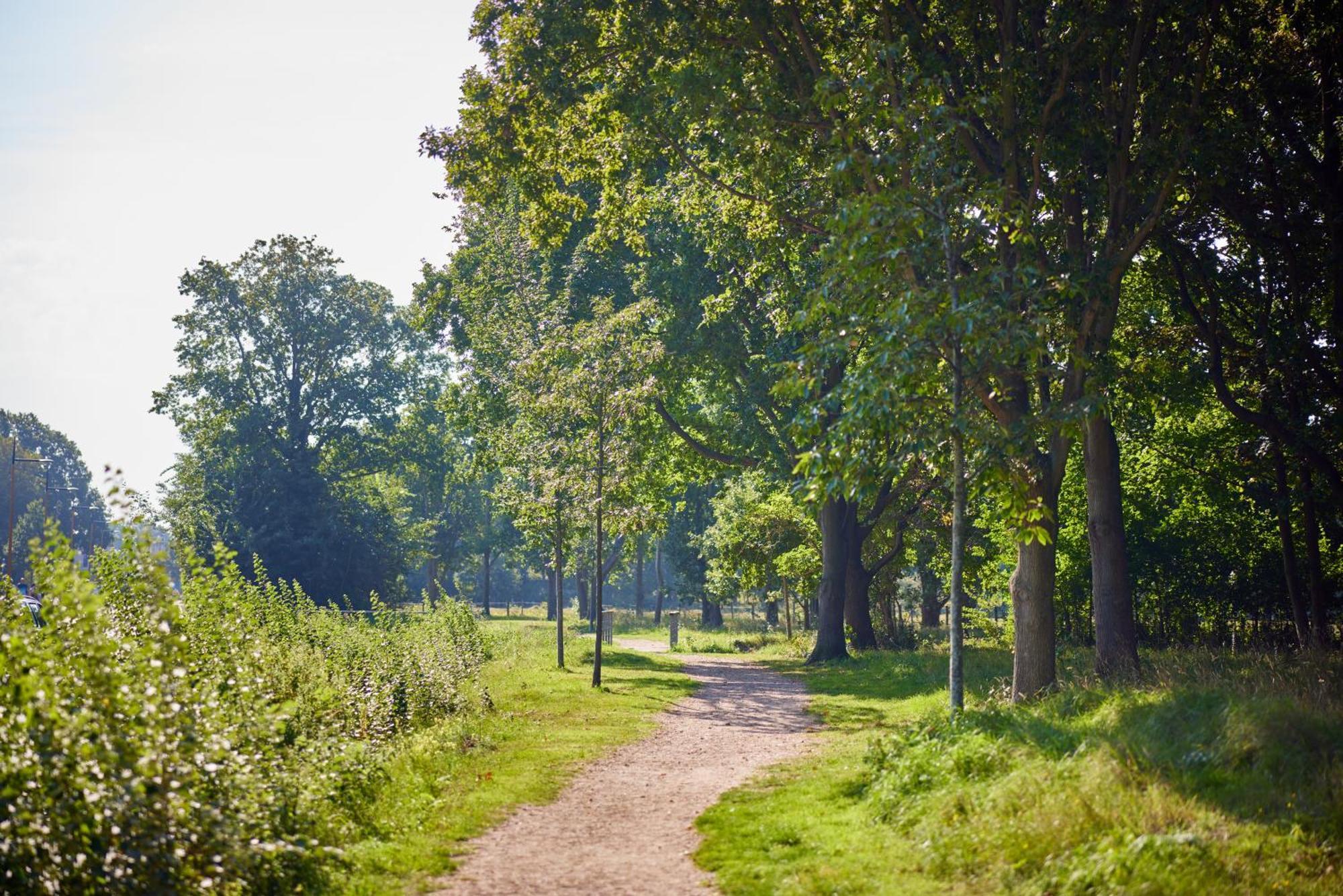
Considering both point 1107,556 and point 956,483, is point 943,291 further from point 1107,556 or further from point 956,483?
point 1107,556

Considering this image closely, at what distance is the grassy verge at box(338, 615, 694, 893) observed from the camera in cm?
823

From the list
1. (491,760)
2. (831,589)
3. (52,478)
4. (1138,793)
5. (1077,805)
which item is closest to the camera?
(1077,805)

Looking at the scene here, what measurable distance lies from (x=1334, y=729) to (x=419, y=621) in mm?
18443

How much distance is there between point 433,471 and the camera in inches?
2267

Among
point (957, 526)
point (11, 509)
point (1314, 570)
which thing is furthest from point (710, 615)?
point (957, 526)

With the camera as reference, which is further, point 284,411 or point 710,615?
point 710,615

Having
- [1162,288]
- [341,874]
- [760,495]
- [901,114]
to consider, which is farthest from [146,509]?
[760,495]

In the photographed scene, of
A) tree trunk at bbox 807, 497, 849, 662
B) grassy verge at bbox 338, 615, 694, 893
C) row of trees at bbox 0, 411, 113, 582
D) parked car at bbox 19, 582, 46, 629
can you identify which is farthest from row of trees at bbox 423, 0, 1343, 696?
row of trees at bbox 0, 411, 113, 582

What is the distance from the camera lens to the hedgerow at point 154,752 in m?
5.51

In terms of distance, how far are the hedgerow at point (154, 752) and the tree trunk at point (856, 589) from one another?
2059 centimetres

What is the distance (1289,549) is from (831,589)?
1124 cm

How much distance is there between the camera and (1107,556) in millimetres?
15484

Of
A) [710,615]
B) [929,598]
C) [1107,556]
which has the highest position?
[1107,556]

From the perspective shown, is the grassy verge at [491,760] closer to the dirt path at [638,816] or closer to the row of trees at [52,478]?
the dirt path at [638,816]
